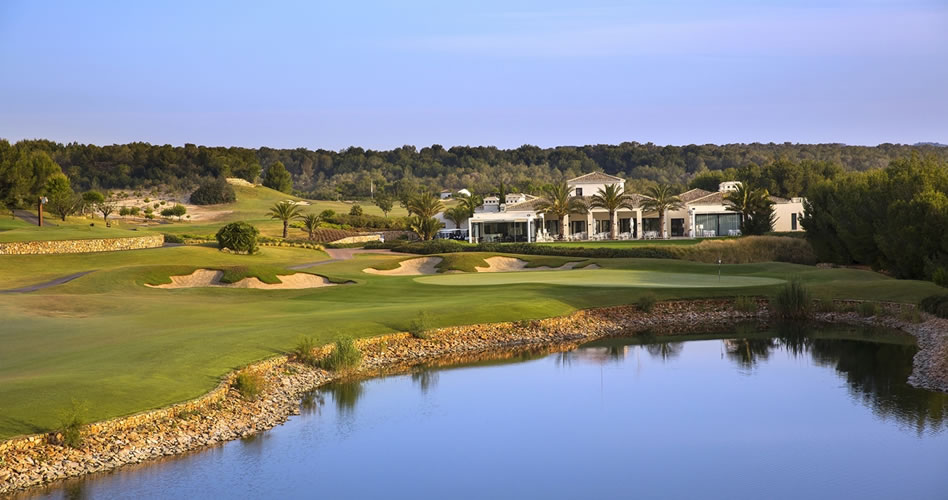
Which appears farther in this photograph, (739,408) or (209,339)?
(209,339)

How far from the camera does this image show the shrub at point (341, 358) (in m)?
25.2

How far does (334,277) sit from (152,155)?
8742 centimetres

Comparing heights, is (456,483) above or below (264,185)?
below

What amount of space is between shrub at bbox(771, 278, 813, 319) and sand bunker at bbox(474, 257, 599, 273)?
15.7 m

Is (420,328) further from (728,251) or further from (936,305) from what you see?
(728,251)

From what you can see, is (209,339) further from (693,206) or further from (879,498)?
(693,206)

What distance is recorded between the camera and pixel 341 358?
83.0ft

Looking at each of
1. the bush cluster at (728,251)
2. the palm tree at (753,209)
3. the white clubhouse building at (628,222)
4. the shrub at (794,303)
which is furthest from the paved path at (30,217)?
the shrub at (794,303)

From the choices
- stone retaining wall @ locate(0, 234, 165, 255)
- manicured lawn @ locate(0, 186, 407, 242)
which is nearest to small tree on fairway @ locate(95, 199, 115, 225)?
manicured lawn @ locate(0, 186, 407, 242)

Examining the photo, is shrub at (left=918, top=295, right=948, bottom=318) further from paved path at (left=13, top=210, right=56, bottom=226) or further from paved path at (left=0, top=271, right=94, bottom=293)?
paved path at (left=13, top=210, right=56, bottom=226)

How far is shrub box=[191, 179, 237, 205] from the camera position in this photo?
112750mm

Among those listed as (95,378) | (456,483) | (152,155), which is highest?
(152,155)

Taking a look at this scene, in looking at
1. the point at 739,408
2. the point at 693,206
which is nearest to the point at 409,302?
the point at 739,408

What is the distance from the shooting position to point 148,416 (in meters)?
17.7
